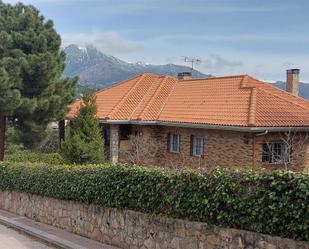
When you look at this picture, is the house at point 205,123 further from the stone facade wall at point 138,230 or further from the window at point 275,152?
the stone facade wall at point 138,230

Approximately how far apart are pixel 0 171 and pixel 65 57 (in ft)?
29.0

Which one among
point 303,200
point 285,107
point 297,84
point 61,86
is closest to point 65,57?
point 61,86

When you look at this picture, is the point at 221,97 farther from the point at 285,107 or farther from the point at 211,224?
the point at 211,224

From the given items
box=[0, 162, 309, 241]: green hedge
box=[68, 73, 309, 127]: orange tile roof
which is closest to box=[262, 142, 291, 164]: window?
box=[68, 73, 309, 127]: orange tile roof

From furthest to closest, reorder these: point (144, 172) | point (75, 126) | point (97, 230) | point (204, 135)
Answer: point (204, 135), point (75, 126), point (97, 230), point (144, 172)

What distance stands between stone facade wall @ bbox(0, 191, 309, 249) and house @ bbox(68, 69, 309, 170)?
6.78 meters

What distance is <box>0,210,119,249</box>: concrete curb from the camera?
11.8 meters

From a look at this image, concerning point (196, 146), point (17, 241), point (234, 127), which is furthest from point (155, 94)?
point (17, 241)

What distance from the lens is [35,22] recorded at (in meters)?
23.7

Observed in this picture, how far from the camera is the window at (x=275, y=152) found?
2030 cm

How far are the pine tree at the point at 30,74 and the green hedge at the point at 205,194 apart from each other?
8618 millimetres

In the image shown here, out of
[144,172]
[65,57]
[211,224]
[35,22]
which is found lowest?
[211,224]

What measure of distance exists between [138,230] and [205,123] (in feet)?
37.2

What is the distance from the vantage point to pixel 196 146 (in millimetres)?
23094
